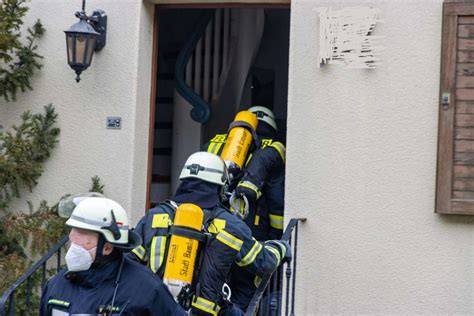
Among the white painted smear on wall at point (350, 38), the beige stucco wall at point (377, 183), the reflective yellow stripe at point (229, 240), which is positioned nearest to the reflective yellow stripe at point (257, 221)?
the beige stucco wall at point (377, 183)

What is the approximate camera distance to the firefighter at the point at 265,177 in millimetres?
7141

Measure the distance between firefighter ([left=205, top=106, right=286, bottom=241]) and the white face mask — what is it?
287 cm

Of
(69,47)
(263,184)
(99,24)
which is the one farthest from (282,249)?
(99,24)

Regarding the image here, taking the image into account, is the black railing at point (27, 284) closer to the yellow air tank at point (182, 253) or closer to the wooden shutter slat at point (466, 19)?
the yellow air tank at point (182, 253)

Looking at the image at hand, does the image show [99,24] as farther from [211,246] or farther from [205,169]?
[211,246]

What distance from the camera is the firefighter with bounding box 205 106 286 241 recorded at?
7.14 metres

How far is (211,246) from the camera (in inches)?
205

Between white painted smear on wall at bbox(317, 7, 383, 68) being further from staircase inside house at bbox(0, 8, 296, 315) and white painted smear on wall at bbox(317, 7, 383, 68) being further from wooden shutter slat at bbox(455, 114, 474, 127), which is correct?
staircase inside house at bbox(0, 8, 296, 315)

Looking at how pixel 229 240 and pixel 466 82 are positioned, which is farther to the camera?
pixel 466 82

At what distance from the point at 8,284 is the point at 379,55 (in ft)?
10.9

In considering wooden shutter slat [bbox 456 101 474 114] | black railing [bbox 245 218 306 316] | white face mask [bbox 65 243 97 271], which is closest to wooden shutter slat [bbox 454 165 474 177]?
wooden shutter slat [bbox 456 101 474 114]

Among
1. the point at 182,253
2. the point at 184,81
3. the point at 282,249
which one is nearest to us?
the point at 182,253

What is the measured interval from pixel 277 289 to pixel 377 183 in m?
1.16

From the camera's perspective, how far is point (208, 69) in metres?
9.24
